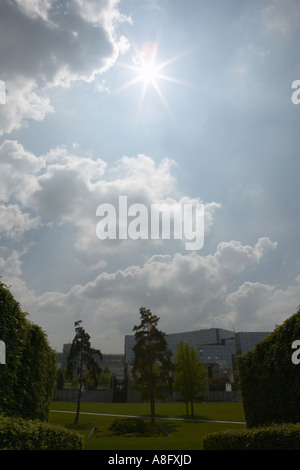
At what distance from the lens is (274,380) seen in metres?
13.4

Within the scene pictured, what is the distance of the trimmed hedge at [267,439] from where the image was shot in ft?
27.0

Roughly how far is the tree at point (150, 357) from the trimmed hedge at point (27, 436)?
30.5m

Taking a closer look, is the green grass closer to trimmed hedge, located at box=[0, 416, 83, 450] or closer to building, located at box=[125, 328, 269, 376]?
trimmed hedge, located at box=[0, 416, 83, 450]

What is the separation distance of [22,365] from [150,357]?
95.1ft

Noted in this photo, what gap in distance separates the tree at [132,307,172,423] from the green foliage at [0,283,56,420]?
78.5 ft

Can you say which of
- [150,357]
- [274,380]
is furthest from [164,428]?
[274,380]

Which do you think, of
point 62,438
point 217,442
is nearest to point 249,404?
point 217,442

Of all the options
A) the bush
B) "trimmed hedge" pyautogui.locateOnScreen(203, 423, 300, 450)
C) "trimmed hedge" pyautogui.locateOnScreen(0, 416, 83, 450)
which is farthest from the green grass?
"trimmed hedge" pyautogui.locateOnScreen(0, 416, 83, 450)

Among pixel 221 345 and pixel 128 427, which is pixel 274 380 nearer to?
pixel 128 427

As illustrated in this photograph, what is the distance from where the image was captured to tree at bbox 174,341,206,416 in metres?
47.0

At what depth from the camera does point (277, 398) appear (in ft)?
42.5
